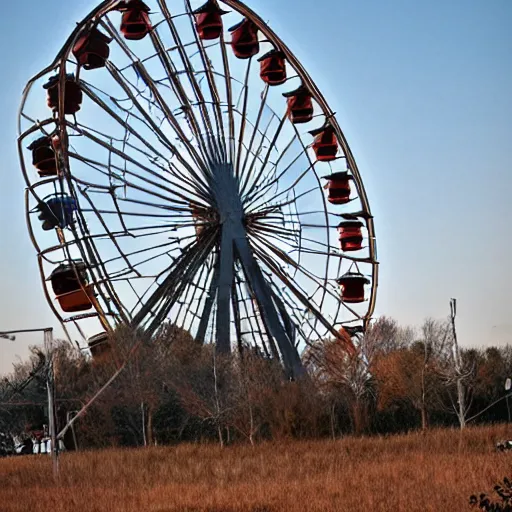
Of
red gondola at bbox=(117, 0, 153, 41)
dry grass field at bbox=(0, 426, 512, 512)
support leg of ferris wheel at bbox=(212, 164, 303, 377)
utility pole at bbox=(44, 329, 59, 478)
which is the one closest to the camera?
dry grass field at bbox=(0, 426, 512, 512)

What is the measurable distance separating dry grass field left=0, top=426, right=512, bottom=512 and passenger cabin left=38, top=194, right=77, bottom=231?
621 cm

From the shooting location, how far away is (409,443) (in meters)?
33.3

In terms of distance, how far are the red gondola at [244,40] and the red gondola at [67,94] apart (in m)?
5.31

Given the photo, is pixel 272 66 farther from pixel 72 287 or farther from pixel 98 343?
pixel 98 343

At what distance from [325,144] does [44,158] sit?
9.15 metres

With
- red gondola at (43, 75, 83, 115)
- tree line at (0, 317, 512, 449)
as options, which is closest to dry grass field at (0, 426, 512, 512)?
tree line at (0, 317, 512, 449)

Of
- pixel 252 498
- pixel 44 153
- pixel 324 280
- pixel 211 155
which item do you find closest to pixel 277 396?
pixel 324 280

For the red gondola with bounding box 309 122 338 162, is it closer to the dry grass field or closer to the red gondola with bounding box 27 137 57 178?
the dry grass field

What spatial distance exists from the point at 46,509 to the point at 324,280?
15.7 meters

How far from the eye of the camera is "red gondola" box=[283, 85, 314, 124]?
36562 mm

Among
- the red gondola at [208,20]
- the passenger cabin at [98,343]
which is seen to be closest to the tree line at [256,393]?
the passenger cabin at [98,343]

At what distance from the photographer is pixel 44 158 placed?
103 feet

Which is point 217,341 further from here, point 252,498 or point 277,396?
point 252,498

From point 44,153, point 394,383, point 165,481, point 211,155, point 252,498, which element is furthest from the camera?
point 394,383
